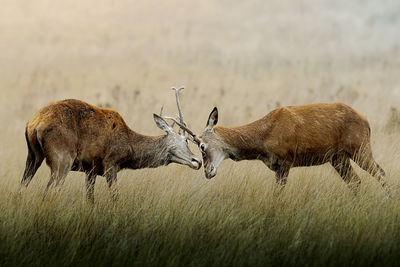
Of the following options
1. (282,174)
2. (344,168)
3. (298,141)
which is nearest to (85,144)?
(282,174)

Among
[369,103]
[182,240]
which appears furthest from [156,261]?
[369,103]

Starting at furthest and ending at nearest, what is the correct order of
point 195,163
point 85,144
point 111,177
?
point 195,163
point 111,177
point 85,144

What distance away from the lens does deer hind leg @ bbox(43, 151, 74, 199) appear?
6.97 meters

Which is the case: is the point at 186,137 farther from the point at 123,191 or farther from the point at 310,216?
the point at 310,216

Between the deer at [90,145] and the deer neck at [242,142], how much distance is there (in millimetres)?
513

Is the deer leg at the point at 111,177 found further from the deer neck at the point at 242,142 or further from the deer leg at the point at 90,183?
the deer neck at the point at 242,142

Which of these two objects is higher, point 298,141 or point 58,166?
point 298,141

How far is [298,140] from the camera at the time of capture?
315 inches

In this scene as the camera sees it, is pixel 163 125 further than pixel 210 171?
Yes

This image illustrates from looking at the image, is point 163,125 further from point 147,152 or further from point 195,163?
point 195,163

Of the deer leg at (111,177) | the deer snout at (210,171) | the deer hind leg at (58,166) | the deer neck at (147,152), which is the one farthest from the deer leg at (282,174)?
the deer hind leg at (58,166)

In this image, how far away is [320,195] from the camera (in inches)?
264

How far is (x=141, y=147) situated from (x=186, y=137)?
2.10ft

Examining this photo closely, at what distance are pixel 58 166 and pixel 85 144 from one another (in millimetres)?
550
